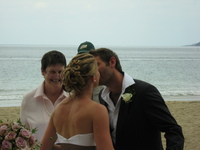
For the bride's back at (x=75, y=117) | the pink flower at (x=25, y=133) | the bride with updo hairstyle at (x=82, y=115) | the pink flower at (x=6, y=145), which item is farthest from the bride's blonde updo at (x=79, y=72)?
the pink flower at (x=6, y=145)

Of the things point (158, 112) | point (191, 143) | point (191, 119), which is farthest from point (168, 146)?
point (191, 119)


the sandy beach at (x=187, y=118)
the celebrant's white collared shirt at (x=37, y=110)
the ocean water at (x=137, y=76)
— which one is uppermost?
the celebrant's white collared shirt at (x=37, y=110)

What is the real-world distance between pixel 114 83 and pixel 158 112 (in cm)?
61

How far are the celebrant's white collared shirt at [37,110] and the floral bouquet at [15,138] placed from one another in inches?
48.6

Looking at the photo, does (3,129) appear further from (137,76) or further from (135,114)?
(137,76)

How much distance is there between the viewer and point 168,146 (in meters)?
2.60

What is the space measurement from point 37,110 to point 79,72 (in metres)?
1.53

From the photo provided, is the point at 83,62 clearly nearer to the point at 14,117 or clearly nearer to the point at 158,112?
the point at 158,112

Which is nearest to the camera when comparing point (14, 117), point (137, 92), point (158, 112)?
point (158, 112)

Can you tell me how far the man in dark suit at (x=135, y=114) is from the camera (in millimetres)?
2781

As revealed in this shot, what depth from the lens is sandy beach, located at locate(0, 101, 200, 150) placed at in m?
8.55

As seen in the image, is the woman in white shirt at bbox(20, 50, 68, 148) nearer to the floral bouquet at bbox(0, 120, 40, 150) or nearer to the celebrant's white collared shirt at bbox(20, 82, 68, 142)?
the celebrant's white collared shirt at bbox(20, 82, 68, 142)

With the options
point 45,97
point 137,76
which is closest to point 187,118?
point 45,97

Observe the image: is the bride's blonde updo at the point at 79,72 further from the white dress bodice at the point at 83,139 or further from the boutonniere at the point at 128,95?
the boutonniere at the point at 128,95
